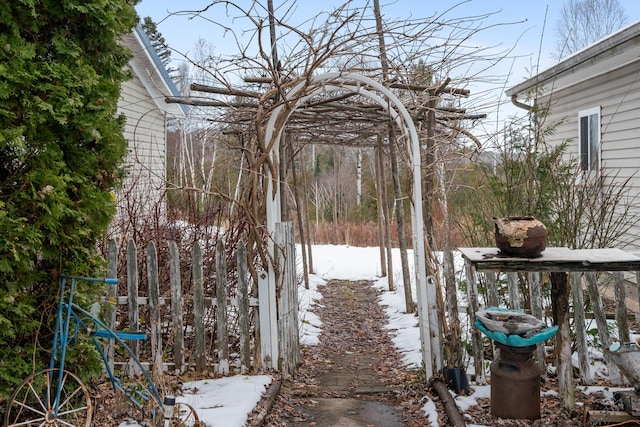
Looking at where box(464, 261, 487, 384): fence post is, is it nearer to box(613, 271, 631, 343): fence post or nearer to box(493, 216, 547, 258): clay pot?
box(493, 216, 547, 258): clay pot

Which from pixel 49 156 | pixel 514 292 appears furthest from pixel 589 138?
pixel 49 156

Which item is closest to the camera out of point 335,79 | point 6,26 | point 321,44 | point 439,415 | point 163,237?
point 6,26

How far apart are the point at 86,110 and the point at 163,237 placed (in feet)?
8.75

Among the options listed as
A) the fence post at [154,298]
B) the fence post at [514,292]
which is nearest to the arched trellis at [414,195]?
the fence post at [514,292]

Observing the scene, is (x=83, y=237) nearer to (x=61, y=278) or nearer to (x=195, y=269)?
(x=61, y=278)

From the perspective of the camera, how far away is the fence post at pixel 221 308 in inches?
200

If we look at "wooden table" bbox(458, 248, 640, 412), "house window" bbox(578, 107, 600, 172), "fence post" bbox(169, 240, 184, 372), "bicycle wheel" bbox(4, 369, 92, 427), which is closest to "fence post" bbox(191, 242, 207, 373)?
"fence post" bbox(169, 240, 184, 372)

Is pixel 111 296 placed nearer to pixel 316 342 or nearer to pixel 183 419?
pixel 183 419

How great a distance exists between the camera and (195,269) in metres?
4.98

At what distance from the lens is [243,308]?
5.22 metres

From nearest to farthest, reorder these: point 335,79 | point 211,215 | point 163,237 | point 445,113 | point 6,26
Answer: point 6,26, point 335,79, point 163,237, point 211,215, point 445,113

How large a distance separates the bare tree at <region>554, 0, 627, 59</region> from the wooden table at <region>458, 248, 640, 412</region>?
26933 mm

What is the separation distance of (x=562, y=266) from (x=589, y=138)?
7.95m

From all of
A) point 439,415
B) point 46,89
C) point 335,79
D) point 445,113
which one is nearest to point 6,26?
point 46,89
